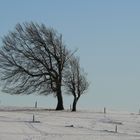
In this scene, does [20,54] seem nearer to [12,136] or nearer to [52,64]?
[52,64]

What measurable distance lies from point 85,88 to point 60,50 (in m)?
5.15

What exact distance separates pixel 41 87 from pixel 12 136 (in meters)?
37.0

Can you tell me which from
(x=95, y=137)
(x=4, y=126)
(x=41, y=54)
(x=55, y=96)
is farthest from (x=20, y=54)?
(x=95, y=137)

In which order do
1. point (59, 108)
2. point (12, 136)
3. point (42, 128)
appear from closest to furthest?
point (12, 136) → point (42, 128) → point (59, 108)

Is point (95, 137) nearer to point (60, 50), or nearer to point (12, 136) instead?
point (12, 136)

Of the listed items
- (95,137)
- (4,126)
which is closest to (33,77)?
(4,126)

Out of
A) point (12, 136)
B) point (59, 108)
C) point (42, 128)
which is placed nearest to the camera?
point (12, 136)

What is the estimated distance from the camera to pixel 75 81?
6412cm

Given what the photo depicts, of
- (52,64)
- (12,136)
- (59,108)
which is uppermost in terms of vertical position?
(52,64)

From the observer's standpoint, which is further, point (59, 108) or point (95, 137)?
point (59, 108)

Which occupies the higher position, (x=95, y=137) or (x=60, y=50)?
(x=60, y=50)

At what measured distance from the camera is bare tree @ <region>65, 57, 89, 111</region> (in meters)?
63.8

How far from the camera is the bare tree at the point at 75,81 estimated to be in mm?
63750

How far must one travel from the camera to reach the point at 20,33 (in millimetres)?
64625
